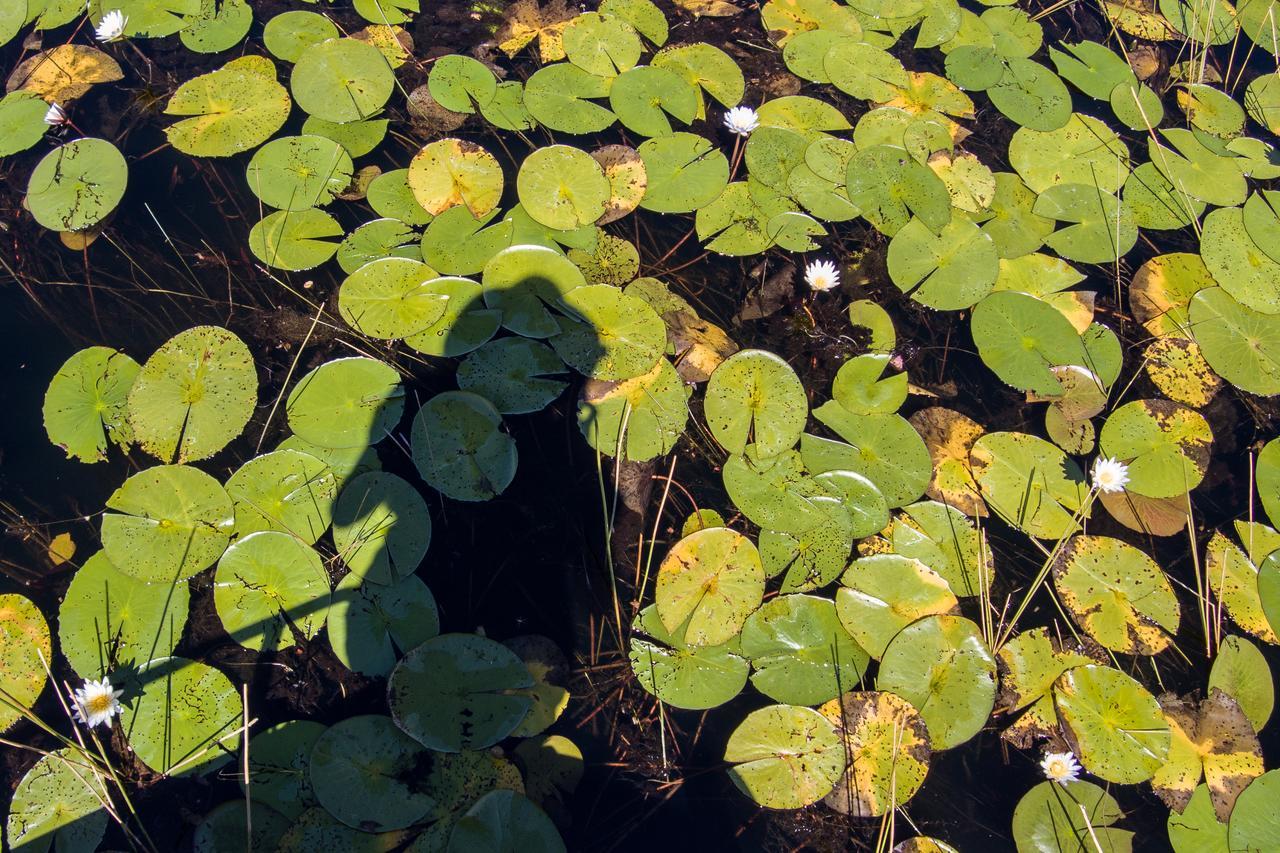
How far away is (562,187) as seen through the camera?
9.63 ft

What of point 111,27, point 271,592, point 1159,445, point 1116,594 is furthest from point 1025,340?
point 111,27

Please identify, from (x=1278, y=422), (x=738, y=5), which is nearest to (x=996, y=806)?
(x=1278, y=422)

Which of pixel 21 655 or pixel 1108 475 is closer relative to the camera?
pixel 21 655

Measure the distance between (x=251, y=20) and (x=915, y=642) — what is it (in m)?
3.97

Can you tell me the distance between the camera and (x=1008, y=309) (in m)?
2.84

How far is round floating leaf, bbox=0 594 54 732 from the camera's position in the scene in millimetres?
2115

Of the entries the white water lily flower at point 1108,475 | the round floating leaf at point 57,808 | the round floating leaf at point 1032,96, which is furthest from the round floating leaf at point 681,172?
the round floating leaf at point 57,808

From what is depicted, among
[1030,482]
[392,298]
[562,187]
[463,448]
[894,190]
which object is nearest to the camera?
[463,448]

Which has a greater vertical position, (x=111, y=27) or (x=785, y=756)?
(x=111, y=27)

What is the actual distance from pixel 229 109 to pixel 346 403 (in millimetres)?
1670

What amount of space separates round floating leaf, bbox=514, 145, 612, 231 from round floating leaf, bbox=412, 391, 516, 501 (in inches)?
34.7

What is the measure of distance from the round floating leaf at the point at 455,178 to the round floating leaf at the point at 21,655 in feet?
6.27

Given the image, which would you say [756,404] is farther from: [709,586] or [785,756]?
[785,756]

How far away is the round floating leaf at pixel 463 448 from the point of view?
2.41 m
